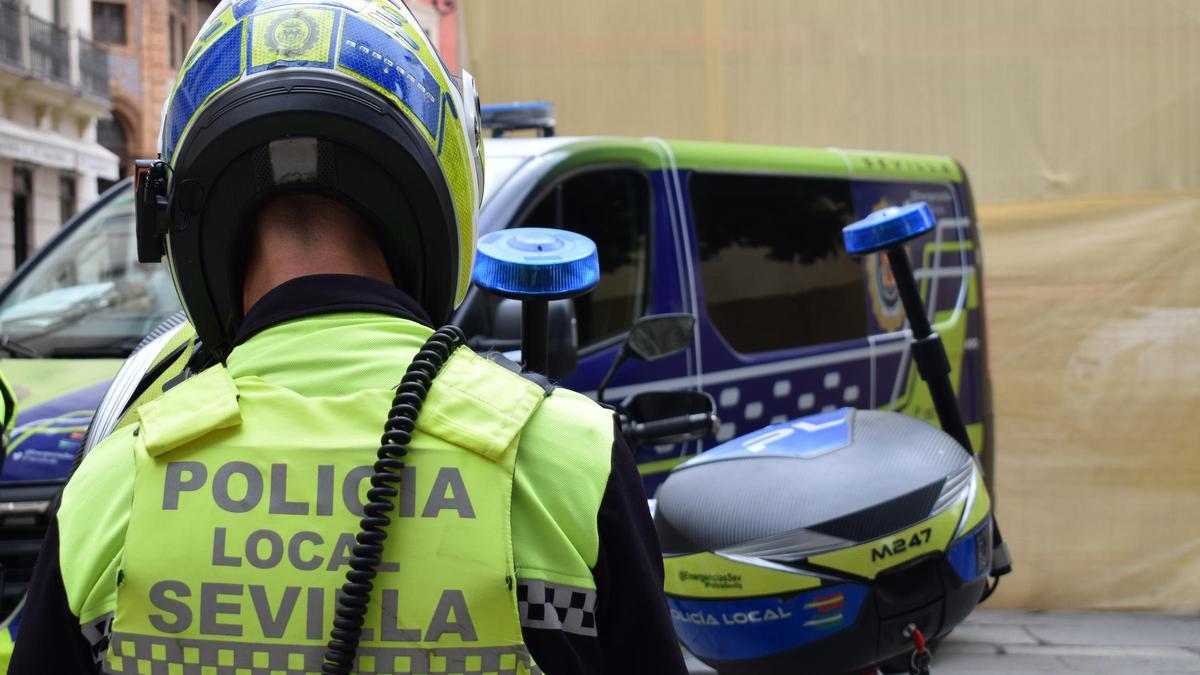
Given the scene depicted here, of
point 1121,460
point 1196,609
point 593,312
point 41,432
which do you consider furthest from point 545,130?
point 1196,609

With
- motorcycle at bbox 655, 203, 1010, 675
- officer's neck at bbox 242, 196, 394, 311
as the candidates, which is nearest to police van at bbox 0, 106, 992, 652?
motorcycle at bbox 655, 203, 1010, 675

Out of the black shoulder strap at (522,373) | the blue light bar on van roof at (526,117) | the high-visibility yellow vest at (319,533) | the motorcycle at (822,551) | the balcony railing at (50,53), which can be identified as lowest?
the motorcycle at (822,551)

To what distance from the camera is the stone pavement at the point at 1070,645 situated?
4.83 m

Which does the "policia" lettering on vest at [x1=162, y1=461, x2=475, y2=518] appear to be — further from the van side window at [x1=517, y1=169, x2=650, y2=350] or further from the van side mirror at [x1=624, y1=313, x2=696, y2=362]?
the van side window at [x1=517, y1=169, x2=650, y2=350]

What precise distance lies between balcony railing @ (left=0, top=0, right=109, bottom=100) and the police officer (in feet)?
79.3

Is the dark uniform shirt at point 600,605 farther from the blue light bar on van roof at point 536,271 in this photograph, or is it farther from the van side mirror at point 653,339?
the van side mirror at point 653,339

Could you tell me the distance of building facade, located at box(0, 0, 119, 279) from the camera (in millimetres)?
23609

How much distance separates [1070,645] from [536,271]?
165 inches

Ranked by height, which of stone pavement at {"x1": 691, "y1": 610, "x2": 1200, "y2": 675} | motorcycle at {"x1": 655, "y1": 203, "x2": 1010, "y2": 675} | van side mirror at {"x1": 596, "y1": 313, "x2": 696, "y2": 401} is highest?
van side mirror at {"x1": 596, "y1": 313, "x2": 696, "y2": 401}

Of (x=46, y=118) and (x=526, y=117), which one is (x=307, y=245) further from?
(x=46, y=118)

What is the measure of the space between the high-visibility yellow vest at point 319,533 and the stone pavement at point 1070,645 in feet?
13.0

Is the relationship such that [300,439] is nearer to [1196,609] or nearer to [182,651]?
[182,651]

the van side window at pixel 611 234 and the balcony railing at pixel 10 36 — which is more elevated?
the balcony railing at pixel 10 36

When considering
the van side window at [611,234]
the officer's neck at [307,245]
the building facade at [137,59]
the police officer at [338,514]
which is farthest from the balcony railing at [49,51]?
the police officer at [338,514]
